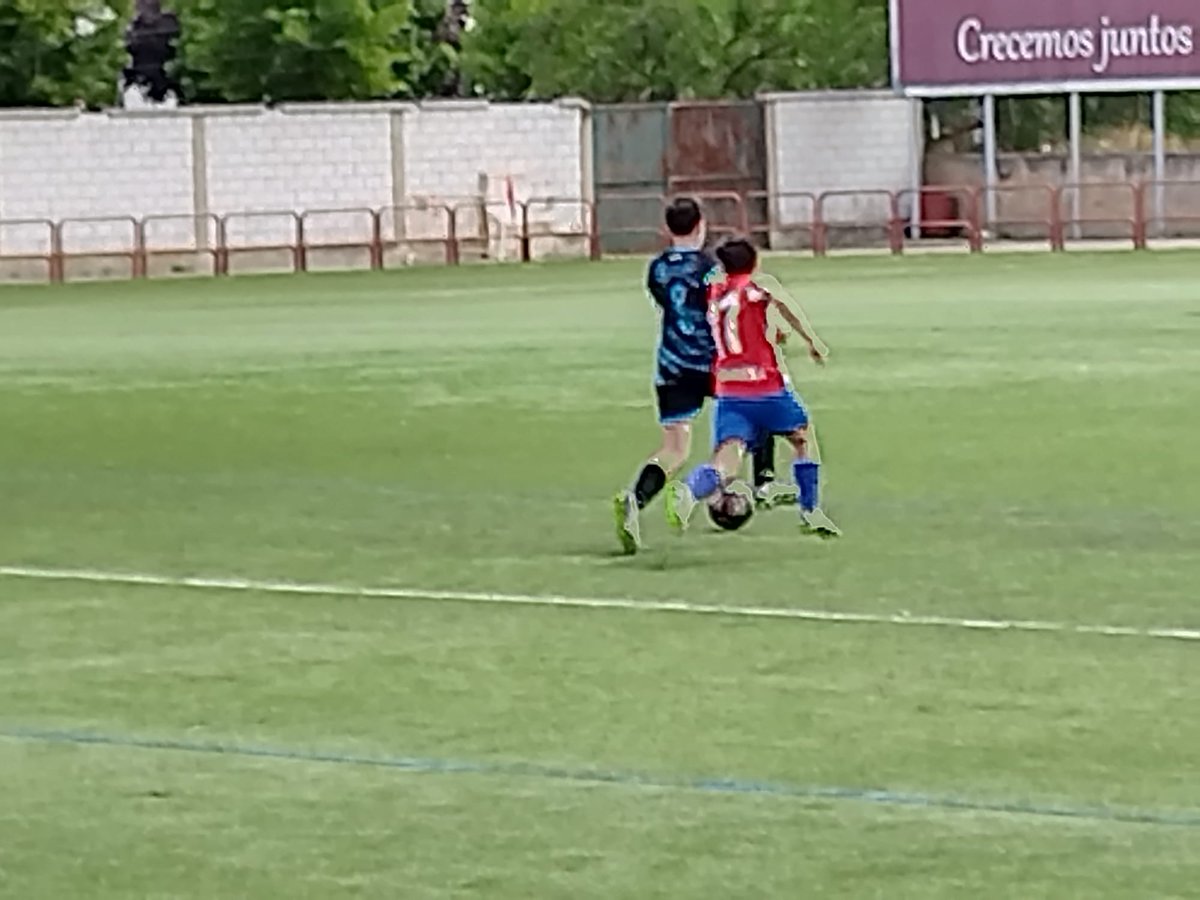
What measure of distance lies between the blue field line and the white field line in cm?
262

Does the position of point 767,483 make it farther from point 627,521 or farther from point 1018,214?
point 1018,214

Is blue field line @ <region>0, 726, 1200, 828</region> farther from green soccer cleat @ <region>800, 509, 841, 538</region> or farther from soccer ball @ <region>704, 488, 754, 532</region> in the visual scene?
green soccer cleat @ <region>800, 509, 841, 538</region>

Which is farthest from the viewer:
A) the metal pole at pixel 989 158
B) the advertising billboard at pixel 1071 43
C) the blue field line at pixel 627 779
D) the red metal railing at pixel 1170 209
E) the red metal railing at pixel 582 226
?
the metal pole at pixel 989 158

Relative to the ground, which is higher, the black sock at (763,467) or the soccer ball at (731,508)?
the black sock at (763,467)

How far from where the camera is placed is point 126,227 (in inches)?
1727

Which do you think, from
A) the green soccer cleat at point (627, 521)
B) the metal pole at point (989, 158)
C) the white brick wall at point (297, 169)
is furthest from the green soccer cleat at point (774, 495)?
the metal pole at point (989, 158)

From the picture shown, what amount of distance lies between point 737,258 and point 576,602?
5.58 feet

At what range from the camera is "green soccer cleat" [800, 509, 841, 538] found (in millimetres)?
12383

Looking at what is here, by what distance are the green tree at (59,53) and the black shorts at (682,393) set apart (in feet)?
143

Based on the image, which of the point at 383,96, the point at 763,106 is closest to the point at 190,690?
the point at 763,106

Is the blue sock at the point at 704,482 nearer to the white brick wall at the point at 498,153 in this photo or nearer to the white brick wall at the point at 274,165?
the white brick wall at the point at 274,165

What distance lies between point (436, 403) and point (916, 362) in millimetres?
4473

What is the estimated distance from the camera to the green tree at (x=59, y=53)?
55.7 meters

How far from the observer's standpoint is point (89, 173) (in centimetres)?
4375
